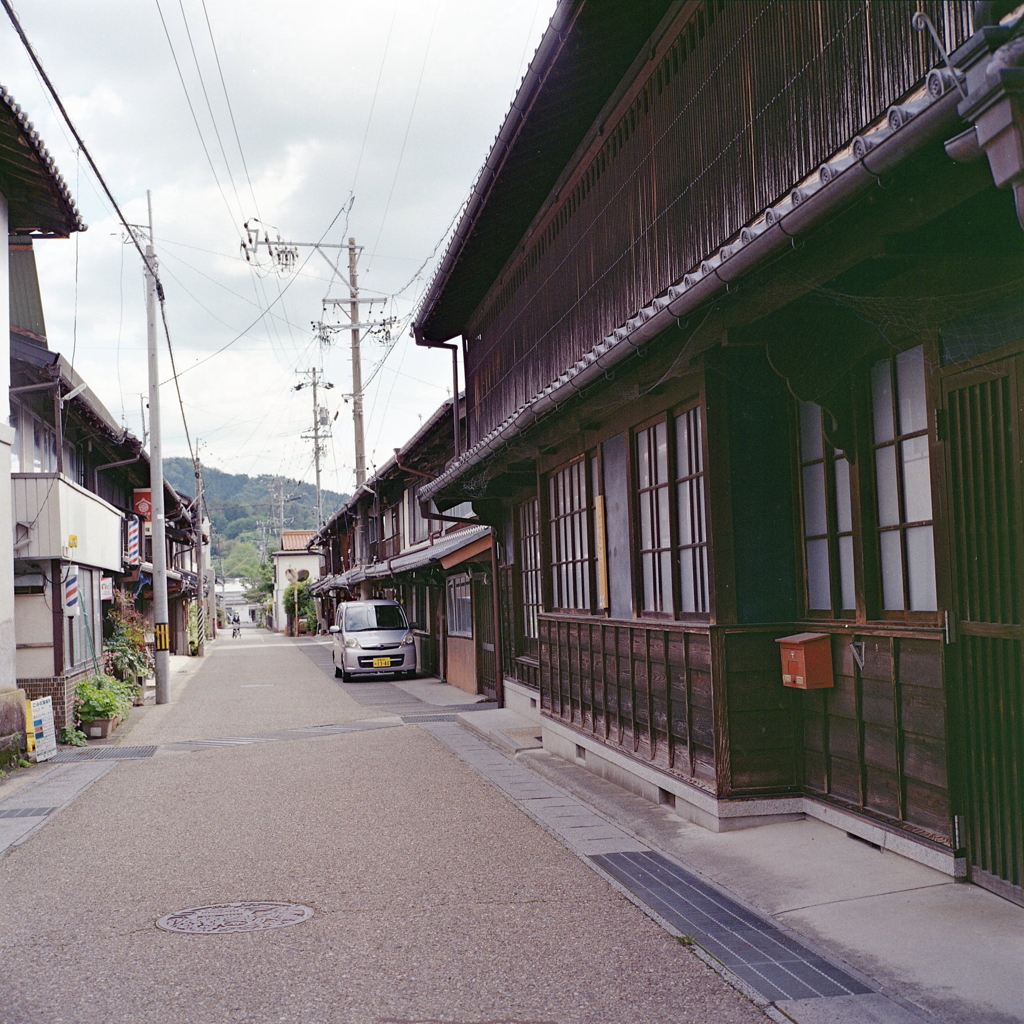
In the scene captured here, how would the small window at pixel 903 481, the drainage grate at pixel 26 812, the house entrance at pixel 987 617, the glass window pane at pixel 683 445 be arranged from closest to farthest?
the house entrance at pixel 987 617 < the small window at pixel 903 481 < the glass window pane at pixel 683 445 < the drainage grate at pixel 26 812

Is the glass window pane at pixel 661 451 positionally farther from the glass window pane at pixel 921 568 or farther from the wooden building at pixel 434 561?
the wooden building at pixel 434 561

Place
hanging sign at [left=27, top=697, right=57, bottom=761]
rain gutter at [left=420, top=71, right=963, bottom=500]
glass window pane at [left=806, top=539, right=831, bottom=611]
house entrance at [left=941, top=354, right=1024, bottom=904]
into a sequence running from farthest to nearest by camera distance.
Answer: hanging sign at [left=27, top=697, right=57, bottom=761], glass window pane at [left=806, top=539, right=831, bottom=611], house entrance at [left=941, top=354, right=1024, bottom=904], rain gutter at [left=420, top=71, right=963, bottom=500]

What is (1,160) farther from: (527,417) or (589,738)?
(589,738)

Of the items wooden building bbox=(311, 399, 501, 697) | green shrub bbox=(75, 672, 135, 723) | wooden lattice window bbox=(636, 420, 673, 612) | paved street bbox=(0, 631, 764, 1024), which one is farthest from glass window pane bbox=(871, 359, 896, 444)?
green shrub bbox=(75, 672, 135, 723)

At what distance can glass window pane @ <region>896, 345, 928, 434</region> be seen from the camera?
6.04 metres

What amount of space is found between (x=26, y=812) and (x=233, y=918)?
518cm

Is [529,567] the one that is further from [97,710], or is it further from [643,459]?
[97,710]

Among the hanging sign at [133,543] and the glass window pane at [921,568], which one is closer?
the glass window pane at [921,568]

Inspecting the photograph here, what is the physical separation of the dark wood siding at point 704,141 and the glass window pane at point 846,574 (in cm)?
229

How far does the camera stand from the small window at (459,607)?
867 inches

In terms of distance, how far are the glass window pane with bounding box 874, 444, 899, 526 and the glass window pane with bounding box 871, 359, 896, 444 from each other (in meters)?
0.09

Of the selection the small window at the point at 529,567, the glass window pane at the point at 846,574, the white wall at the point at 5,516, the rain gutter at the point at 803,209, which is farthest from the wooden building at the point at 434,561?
the glass window pane at the point at 846,574

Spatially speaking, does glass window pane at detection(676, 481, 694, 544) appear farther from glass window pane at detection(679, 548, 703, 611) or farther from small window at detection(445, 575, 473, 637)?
small window at detection(445, 575, 473, 637)

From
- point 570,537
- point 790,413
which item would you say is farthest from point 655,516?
point 570,537
